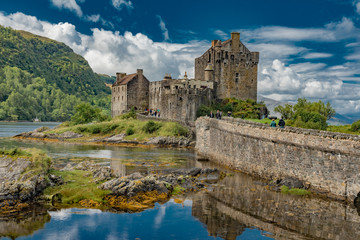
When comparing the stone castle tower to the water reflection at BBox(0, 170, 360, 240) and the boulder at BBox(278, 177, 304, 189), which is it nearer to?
the boulder at BBox(278, 177, 304, 189)

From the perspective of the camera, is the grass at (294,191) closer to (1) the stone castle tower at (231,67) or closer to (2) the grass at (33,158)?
(2) the grass at (33,158)

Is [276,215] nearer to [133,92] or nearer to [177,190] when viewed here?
[177,190]

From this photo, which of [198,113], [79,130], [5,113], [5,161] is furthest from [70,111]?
[5,161]

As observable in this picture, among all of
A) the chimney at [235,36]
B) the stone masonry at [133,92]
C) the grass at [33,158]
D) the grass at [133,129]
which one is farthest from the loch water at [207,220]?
the stone masonry at [133,92]

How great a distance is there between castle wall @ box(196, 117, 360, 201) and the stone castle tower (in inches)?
1264

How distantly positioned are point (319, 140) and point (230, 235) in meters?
9.64

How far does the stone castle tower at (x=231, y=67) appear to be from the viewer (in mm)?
66088

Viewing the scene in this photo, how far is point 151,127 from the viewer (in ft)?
185

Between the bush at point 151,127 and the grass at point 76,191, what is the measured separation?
32.2m

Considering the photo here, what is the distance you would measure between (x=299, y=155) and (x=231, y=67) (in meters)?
45.0

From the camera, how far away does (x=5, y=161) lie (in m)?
21.2

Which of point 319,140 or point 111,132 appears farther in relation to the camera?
point 111,132

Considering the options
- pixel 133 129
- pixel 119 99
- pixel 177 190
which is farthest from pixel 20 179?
pixel 119 99

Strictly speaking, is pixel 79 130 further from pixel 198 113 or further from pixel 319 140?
pixel 319 140
